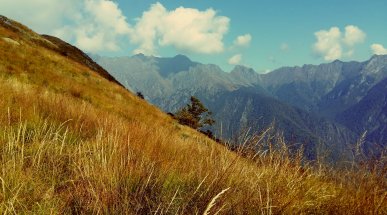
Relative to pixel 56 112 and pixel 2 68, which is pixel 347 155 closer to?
pixel 56 112

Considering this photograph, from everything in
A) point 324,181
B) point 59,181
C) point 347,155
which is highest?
point 347,155

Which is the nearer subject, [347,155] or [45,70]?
[347,155]

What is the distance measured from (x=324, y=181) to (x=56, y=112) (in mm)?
4371

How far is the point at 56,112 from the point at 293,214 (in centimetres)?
440

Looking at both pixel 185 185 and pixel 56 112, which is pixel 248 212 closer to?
pixel 185 185

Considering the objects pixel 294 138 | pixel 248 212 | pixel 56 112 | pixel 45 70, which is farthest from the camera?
pixel 45 70

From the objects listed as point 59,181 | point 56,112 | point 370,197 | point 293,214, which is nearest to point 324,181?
point 370,197

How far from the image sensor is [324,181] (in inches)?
218

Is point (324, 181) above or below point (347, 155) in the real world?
below

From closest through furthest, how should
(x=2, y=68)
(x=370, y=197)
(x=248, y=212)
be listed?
(x=248, y=212), (x=370, y=197), (x=2, y=68)

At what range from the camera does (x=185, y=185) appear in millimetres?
3861

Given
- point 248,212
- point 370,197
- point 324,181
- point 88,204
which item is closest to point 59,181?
point 88,204

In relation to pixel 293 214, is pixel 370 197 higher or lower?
higher

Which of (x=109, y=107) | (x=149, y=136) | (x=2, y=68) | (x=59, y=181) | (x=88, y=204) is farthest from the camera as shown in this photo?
(x=109, y=107)
